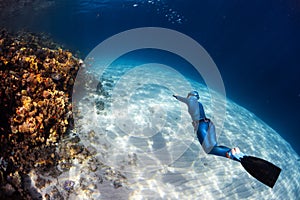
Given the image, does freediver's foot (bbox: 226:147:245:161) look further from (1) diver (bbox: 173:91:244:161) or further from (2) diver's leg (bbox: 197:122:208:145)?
(2) diver's leg (bbox: 197:122:208:145)

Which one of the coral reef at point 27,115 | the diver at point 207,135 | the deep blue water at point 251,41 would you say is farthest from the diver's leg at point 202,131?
the deep blue water at point 251,41

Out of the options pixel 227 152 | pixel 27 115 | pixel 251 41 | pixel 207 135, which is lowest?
pixel 227 152

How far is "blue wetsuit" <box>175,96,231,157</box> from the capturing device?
18.7ft

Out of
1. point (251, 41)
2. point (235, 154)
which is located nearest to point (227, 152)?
point (235, 154)

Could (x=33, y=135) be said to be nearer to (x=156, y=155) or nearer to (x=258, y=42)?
(x=156, y=155)

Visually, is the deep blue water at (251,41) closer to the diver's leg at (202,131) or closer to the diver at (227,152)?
the diver at (227,152)

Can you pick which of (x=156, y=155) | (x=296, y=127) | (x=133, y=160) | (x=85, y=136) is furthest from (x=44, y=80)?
(x=296, y=127)

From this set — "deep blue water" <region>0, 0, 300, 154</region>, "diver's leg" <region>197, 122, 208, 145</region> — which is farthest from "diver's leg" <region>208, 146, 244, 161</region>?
"deep blue water" <region>0, 0, 300, 154</region>

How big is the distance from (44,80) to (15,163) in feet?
7.83

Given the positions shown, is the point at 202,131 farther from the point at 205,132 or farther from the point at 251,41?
the point at 251,41

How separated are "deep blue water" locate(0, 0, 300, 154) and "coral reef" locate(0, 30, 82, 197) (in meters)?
24.5

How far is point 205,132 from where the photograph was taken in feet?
20.3

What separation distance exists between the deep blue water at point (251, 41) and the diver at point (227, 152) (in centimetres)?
2568

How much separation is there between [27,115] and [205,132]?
→ 4.84m
